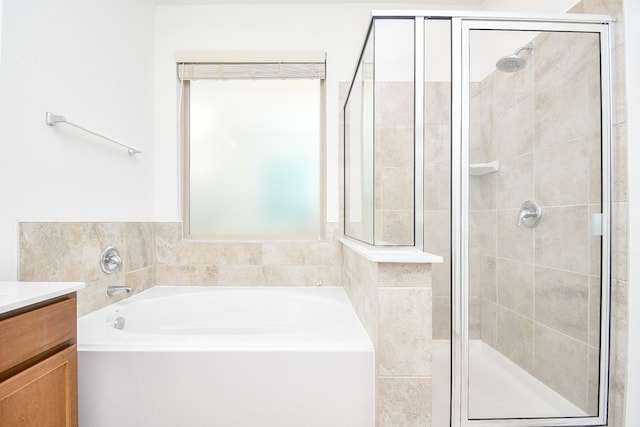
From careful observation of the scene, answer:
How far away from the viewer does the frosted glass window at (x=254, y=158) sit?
2271 millimetres

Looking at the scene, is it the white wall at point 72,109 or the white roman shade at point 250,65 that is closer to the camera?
the white wall at point 72,109

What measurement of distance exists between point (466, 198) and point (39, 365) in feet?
5.18

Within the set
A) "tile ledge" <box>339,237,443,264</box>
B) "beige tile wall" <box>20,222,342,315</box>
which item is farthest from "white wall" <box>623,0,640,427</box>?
"beige tile wall" <box>20,222,342,315</box>

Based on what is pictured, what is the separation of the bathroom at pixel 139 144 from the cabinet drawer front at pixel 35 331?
1.50 ft

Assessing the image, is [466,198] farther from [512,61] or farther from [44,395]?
[44,395]

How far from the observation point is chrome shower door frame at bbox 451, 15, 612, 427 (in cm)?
124

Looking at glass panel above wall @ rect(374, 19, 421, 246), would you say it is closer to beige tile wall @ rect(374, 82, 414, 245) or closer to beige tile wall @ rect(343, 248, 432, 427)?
beige tile wall @ rect(374, 82, 414, 245)

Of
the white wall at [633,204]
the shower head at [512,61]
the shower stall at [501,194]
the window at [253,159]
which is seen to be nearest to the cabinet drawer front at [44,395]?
the shower stall at [501,194]

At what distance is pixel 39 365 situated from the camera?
826 mm

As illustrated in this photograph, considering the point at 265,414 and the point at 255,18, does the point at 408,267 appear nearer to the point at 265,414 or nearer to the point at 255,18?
the point at 265,414

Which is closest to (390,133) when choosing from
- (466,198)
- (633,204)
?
(466,198)

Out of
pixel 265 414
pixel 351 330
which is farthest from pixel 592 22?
pixel 265 414

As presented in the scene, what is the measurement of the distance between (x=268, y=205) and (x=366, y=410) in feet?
5.04

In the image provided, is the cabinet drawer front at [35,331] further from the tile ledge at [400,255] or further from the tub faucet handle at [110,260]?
the tile ledge at [400,255]
